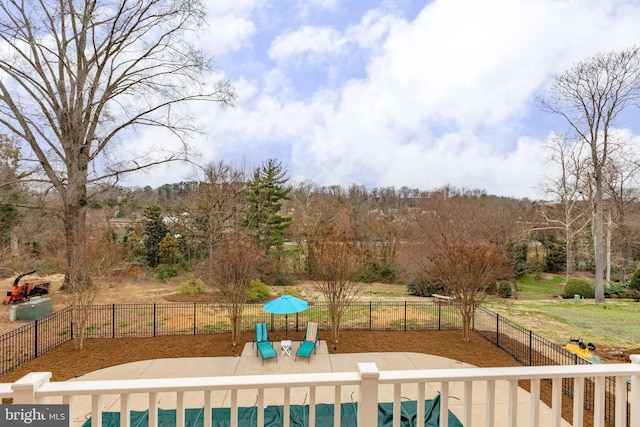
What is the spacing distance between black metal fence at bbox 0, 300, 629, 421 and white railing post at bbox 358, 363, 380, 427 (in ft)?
21.7

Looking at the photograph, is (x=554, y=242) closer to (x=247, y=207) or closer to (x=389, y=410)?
(x=247, y=207)

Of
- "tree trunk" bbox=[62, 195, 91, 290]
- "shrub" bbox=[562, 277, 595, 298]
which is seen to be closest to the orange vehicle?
"tree trunk" bbox=[62, 195, 91, 290]

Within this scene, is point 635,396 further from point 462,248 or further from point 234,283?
point 234,283

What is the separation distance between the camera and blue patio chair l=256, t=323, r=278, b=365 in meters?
7.34

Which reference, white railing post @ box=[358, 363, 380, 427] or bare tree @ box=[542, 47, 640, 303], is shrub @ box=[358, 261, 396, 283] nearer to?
bare tree @ box=[542, 47, 640, 303]

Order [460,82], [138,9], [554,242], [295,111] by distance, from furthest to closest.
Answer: [554,242]
[295,111]
[138,9]
[460,82]

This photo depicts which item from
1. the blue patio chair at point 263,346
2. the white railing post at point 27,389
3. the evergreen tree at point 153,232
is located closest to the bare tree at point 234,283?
the blue patio chair at point 263,346

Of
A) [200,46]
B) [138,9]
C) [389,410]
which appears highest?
[138,9]

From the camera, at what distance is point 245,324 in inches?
412

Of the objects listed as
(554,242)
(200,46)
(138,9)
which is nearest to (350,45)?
(200,46)

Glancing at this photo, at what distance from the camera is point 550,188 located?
20812mm

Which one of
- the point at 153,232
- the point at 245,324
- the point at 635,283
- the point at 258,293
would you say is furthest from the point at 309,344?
the point at 635,283

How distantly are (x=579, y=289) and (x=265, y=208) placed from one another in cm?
1852

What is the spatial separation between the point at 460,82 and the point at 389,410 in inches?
407
